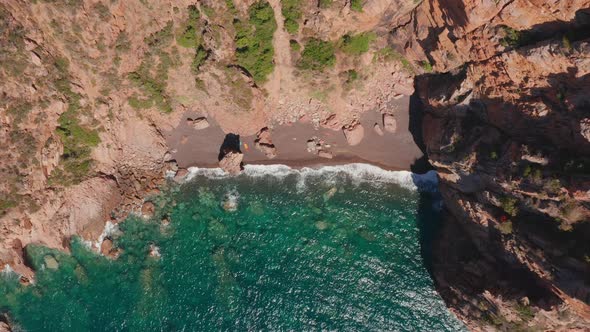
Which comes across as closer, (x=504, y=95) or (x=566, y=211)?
(x=566, y=211)

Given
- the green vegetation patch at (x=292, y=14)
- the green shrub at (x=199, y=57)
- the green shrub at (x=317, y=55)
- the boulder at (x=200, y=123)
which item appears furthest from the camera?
the boulder at (x=200, y=123)

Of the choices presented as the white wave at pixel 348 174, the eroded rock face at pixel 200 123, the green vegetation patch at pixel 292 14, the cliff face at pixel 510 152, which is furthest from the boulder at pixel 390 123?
the eroded rock face at pixel 200 123

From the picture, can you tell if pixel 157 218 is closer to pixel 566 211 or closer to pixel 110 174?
pixel 110 174

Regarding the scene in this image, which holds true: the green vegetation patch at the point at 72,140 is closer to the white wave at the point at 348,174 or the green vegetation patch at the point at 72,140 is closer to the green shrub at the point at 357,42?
the white wave at the point at 348,174

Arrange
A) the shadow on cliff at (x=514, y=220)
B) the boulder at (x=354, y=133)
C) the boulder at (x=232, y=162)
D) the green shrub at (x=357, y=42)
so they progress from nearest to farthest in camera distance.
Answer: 1. the shadow on cliff at (x=514, y=220)
2. the green shrub at (x=357, y=42)
3. the boulder at (x=232, y=162)
4. the boulder at (x=354, y=133)

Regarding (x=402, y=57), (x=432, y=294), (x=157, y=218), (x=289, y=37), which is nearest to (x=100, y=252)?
(x=157, y=218)

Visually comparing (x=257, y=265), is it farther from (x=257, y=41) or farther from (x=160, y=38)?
(x=160, y=38)

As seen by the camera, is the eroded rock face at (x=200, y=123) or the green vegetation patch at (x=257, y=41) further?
the eroded rock face at (x=200, y=123)
